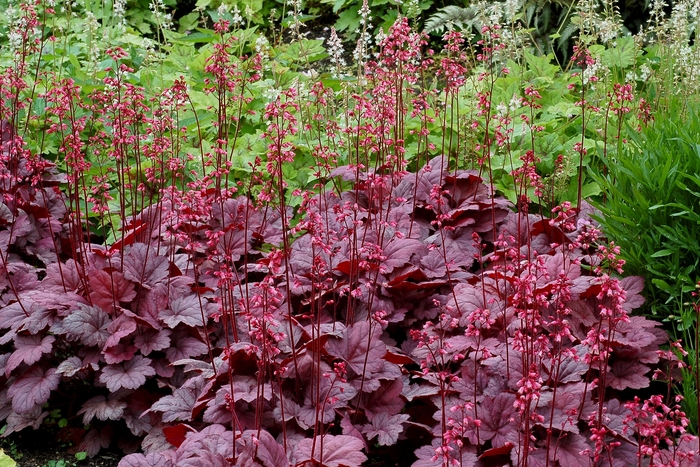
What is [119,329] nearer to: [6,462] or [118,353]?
[118,353]

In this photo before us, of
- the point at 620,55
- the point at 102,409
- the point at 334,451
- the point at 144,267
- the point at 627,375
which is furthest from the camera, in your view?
the point at 620,55

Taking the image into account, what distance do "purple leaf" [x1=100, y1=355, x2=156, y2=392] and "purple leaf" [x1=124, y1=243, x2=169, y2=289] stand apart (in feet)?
1.22

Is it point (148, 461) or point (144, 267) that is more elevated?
point (144, 267)

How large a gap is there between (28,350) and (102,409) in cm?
41

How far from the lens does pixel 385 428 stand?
10.0 ft

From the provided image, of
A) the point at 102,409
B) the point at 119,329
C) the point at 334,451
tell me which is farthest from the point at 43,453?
the point at 334,451

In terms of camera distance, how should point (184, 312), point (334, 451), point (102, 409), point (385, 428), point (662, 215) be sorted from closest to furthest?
point (334, 451)
point (385, 428)
point (662, 215)
point (102, 409)
point (184, 312)

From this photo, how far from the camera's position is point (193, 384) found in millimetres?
3230

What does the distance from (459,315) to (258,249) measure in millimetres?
1288

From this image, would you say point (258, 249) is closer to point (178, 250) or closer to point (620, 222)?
point (178, 250)

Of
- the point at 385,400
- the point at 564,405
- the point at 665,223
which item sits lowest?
the point at 385,400

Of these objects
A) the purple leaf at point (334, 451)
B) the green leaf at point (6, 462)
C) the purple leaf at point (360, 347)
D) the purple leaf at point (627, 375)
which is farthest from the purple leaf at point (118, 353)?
the purple leaf at point (627, 375)

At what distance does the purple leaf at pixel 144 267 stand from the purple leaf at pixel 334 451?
124cm

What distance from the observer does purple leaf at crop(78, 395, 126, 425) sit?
3.33 meters
